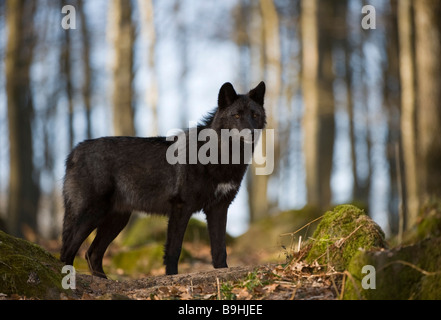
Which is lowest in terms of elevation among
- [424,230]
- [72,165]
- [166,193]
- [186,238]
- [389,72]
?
[186,238]

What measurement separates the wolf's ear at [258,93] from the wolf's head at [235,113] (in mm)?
114

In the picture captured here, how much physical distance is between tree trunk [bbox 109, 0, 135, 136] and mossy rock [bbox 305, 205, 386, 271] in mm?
9594

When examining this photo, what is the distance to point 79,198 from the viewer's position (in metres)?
7.00

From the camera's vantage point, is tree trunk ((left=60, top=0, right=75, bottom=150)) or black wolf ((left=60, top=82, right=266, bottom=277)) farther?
tree trunk ((left=60, top=0, right=75, bottom=150))

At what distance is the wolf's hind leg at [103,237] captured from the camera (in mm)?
7402

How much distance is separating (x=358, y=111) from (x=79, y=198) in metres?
21.0

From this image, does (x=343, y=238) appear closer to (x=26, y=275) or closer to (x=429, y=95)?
(x=26, y=275)

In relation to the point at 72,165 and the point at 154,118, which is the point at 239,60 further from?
the point at 72,165

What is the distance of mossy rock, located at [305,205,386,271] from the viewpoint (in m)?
4.78

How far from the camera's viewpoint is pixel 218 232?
709 centimetres

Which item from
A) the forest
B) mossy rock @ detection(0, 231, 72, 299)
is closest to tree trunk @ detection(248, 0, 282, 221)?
the forest

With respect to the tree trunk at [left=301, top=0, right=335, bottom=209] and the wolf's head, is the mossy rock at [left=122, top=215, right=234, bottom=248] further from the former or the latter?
the wolf's head
